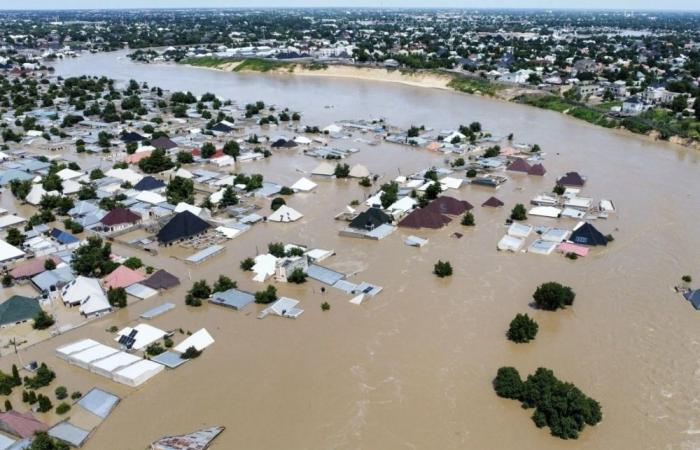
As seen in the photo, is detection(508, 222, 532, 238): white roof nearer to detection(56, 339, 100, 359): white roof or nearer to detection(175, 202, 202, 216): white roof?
detection(175, 202, 202, 216): white roof

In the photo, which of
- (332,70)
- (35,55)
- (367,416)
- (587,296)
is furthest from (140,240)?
(35,55)

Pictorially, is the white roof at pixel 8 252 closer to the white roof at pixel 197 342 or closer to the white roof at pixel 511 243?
the white roof at pixel 197 342

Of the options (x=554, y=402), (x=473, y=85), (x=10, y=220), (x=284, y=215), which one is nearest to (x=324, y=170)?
(x=284, y=215)

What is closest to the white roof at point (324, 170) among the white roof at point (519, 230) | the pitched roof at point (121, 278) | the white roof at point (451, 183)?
the white roof at point (451, 183)

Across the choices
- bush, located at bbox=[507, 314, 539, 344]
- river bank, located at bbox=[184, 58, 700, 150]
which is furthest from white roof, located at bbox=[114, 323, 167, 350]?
river bank, located at bbox=[184, 58, 700, 150]

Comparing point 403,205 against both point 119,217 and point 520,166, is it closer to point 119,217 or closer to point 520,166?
point 520,166

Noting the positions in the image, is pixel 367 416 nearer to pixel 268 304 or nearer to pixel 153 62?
pixel 268 304

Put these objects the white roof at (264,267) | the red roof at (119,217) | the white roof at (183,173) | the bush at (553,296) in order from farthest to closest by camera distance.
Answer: the white roof at (183,173)
the red roof at (119,217)
the white roof at (264,267)
the bush at (553,296)
